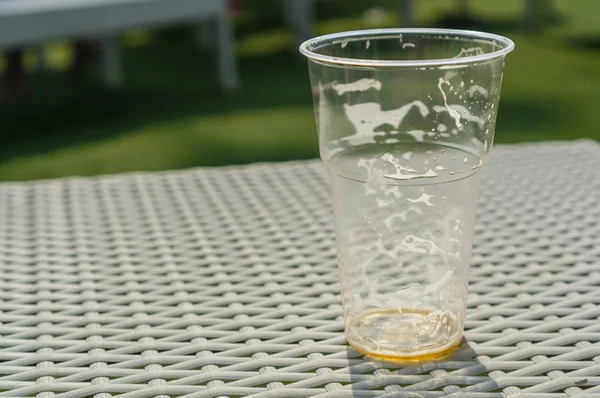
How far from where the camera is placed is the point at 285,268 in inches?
34.9

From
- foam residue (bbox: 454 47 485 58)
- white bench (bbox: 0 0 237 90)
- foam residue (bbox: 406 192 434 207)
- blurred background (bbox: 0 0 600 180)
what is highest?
foam residue (bbox: 454 47 485 58)

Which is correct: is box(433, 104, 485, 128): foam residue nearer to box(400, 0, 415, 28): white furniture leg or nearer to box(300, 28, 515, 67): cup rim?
box(300, 28, 515, 67): cup rim

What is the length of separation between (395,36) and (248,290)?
0.96ft

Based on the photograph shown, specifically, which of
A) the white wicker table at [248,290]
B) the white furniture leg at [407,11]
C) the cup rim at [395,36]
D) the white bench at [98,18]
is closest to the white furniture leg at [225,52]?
the white bench at [98,18]

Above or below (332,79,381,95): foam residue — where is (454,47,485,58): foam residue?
above

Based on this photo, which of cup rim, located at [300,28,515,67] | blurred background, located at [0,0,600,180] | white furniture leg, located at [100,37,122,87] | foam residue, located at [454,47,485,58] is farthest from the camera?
white furniture leg, located at [100,37,122,87]

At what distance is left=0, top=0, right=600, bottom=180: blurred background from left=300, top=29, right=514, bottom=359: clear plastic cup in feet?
6.51

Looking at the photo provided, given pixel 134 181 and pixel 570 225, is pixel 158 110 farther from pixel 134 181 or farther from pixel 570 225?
pixel 570 225

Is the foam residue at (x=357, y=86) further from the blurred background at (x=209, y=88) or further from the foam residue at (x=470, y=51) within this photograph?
Answer: the blurred background at (x=209, y=88)

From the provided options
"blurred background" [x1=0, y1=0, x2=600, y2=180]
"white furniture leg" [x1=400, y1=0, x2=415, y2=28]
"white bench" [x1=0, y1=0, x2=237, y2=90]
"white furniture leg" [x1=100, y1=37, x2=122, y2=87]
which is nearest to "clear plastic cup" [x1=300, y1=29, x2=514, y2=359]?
"blurred background" [x1=0, y1=0, x2=600, y2=180]

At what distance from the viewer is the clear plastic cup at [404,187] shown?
0.69 meters

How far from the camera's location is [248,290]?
837 millimetres

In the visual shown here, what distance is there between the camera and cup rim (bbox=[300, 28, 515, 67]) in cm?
62

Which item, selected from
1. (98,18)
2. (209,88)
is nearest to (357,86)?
(98,18)
